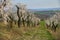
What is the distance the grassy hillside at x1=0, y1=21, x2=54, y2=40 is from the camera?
208 cm

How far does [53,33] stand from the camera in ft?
6.95

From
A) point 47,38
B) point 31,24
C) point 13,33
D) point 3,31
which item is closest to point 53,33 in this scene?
point 47,38

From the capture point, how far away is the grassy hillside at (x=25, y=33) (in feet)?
6.81

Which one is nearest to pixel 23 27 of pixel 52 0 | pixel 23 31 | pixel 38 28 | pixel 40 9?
pixel 23 31

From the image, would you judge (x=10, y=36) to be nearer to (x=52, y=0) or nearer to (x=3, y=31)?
(x=3, y=31)

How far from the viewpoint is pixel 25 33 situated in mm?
2105

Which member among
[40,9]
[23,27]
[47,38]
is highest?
[40,9]

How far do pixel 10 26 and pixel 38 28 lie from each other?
0.37 metres

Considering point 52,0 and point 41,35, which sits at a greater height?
point 52,0

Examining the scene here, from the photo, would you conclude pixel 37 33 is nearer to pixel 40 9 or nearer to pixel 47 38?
pixel 47 38

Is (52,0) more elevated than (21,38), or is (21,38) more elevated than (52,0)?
(52,0)

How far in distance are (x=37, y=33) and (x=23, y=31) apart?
0.61ft

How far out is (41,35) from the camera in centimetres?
211

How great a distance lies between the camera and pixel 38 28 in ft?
6.97
